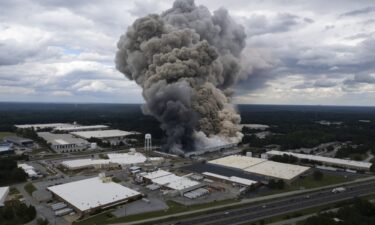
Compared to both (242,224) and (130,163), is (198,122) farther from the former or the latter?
(242,224)

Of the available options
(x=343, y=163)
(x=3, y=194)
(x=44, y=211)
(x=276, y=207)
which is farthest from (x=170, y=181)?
(x=343, y=163)

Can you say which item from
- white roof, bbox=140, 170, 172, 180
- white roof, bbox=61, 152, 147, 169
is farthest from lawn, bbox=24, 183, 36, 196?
white roof, bbox=140, 170, 172, 180

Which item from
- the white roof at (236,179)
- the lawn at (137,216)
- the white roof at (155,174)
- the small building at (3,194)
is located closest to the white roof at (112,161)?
the white roof at (155,174)

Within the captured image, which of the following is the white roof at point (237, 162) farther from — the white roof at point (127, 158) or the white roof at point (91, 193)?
the white roof at point (91, 193)

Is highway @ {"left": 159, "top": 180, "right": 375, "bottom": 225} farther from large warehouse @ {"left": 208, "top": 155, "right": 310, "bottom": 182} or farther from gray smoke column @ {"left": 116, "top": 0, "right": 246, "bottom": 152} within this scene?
gray smoke column @ {"left": 116, "top": 0, "right": 246, "bottom": 152}

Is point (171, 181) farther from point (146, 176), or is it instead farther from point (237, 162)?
point (237, 162)

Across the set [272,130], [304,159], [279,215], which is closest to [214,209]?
[279,215]
